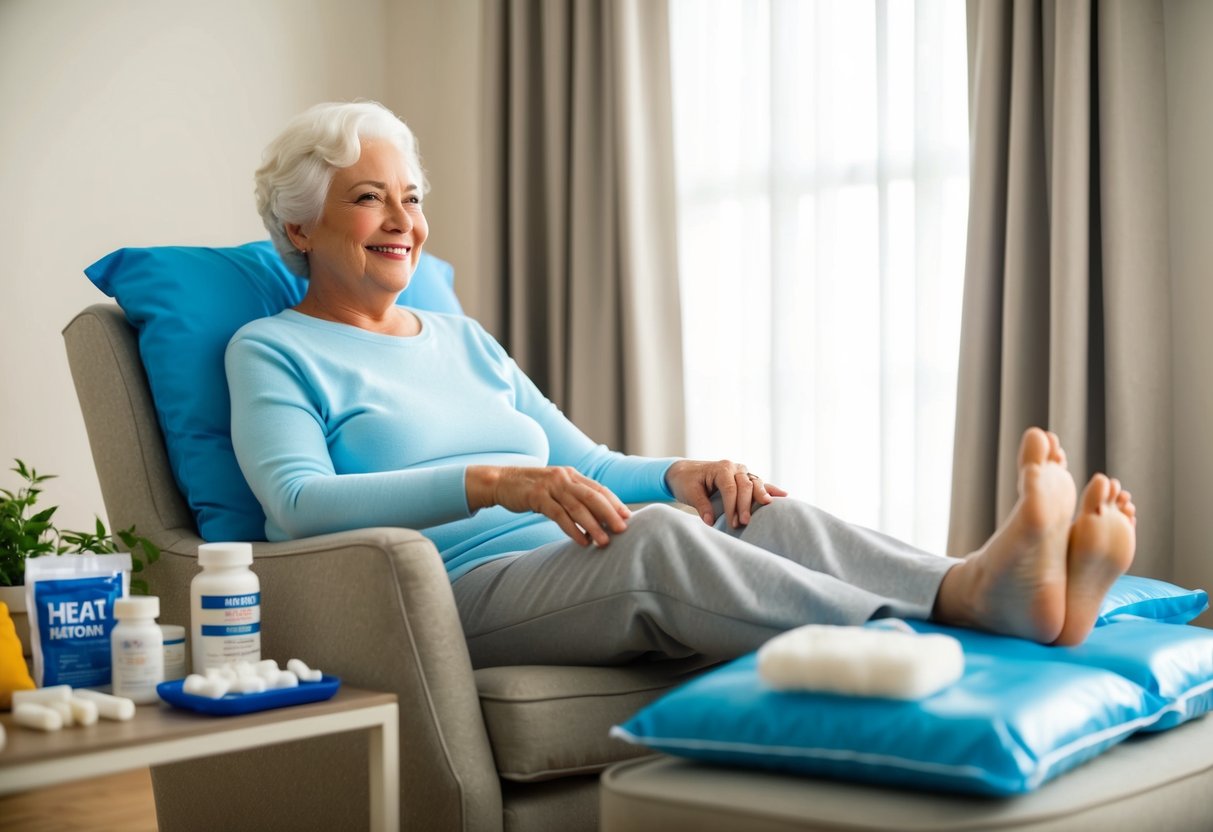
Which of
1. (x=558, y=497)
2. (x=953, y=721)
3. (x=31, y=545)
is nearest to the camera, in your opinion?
(x=953, y=721)

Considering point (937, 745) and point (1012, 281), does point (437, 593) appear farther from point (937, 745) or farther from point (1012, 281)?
point (1012, 281)

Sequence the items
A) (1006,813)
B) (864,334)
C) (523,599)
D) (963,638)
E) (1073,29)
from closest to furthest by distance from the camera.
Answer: (1006,813) → (963,638) → (523,599) → (1073,29) → (864,334)

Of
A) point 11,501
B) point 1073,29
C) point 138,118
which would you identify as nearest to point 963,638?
point 11,501

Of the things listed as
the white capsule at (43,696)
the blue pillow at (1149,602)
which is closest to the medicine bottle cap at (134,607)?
the white capsule at (43,696)

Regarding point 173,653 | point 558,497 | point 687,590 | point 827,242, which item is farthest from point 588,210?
point 173,653

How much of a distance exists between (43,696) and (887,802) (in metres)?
0.87

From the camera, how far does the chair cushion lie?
1.49 metres

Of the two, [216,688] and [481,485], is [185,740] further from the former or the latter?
[481,485]

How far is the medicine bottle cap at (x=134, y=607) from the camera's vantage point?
1.37 metres

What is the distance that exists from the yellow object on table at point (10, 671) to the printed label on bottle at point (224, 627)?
20cm

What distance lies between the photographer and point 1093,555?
54.8 inches

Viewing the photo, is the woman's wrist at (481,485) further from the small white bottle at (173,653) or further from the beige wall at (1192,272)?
the beige wall at (1192,272)

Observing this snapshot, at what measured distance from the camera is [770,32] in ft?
10.3

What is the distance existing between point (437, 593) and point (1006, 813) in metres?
0.70
